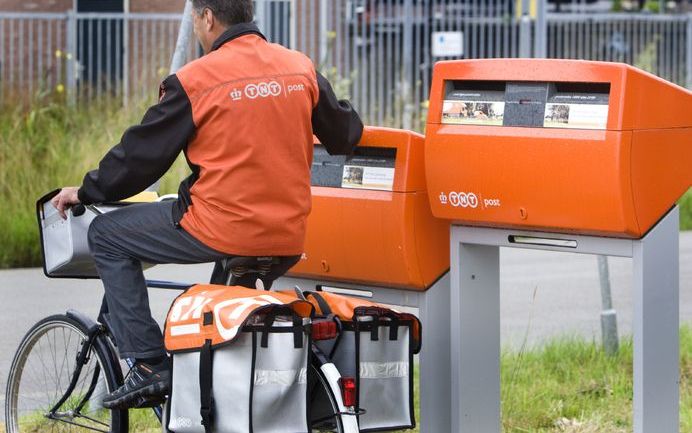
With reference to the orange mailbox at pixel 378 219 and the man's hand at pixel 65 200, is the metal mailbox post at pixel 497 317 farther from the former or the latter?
the man's hand at pixel 65 200

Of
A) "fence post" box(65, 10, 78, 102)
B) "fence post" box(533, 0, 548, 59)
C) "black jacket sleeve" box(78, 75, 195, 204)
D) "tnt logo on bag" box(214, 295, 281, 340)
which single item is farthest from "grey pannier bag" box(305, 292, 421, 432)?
"fence post" box(65, 10, 78, 102)

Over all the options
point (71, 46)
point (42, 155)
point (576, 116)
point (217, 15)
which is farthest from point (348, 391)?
point (71, 46)

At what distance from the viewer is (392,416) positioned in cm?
457

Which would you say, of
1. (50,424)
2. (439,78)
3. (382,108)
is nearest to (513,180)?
(439,78)

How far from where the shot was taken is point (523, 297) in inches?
400

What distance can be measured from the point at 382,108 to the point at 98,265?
15267 mm

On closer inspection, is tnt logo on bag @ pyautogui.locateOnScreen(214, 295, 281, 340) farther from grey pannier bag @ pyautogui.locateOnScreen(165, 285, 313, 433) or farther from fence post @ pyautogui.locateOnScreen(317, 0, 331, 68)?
fence post @ pyautogui.locateOnScreen(317, 0, 331, 68)

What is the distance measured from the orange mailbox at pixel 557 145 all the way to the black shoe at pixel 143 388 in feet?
3.59

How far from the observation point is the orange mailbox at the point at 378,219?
4.91 m

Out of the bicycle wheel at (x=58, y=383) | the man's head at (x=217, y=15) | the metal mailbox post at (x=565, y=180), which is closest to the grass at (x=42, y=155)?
the bicycle wheel at (x=58, y=383)

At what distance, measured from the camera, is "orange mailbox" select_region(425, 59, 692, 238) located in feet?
14.4

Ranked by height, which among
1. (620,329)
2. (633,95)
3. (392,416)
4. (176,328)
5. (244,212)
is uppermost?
(633,95)

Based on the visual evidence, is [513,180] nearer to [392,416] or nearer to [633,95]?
[633,95]

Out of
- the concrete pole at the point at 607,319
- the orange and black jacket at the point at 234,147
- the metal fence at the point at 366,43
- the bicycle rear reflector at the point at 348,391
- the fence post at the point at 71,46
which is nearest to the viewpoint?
the bicycle rear reflector at the point at 348,391
